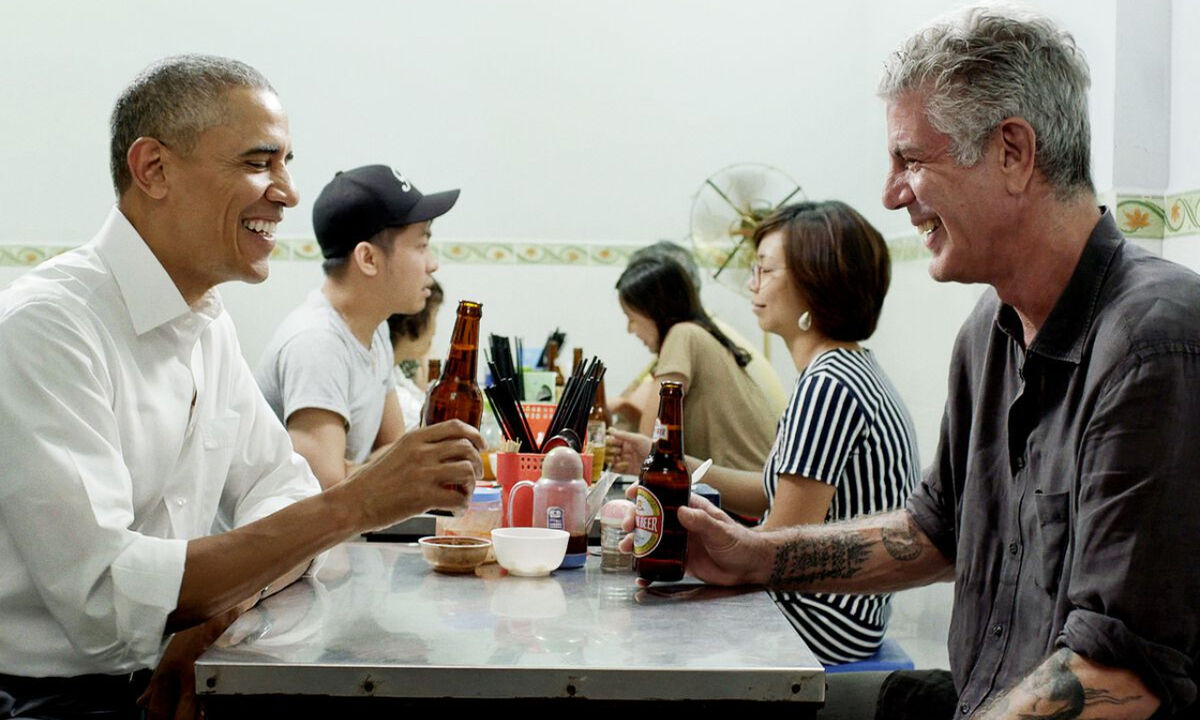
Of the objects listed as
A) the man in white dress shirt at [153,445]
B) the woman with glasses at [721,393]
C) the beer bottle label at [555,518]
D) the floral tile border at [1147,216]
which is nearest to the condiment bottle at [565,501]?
the beer bottle label at [555,518]

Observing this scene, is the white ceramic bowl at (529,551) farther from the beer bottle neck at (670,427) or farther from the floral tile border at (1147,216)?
the floral tile border at (1147,216)

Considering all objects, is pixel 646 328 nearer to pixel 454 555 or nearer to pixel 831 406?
pixel 831 406

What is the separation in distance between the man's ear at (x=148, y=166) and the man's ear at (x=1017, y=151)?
4.30 feet

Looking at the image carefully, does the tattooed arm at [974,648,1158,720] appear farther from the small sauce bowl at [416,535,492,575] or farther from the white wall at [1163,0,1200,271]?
the white wall at [1163,0,1200,271]

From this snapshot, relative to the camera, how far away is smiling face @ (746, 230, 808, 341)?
2617 mm

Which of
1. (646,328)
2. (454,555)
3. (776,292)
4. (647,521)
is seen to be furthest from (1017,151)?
(646,328)

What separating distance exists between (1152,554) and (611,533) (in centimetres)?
82

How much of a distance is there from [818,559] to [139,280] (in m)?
1.16

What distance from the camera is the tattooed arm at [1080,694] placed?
1.27m

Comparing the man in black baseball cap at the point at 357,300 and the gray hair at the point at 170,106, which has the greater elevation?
the gray hair at the point at 170,106

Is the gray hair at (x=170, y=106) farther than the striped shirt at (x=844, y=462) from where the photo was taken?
No

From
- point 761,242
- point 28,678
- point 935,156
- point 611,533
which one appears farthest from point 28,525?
point 761,242

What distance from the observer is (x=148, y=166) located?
1.88 m

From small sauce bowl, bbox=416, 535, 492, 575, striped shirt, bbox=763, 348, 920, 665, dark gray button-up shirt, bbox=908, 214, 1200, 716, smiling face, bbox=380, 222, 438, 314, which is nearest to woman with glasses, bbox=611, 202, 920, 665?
striped shirt, bbox=763, 348, 920, 665
